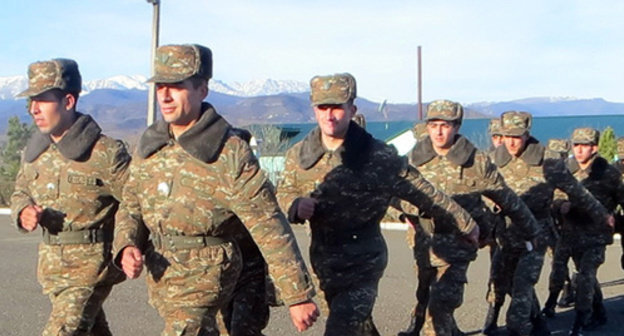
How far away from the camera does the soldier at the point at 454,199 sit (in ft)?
23.2

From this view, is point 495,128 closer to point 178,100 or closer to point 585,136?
point 585,136

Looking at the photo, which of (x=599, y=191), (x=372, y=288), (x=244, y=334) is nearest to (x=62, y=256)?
(x=244, y=334)

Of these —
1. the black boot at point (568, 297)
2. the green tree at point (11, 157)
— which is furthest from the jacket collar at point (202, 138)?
the green tree at point (11, 157)

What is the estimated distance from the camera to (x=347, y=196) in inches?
225

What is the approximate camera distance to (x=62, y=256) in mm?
5574

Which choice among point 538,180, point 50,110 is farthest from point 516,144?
point 50,110

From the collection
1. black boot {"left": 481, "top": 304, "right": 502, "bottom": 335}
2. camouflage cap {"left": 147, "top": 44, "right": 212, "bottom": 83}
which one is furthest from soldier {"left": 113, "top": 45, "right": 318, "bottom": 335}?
black boot {"left": 481, "top": 304, "right": 502, "bottom": 335}

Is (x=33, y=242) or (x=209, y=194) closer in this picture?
(x=209, y=194)

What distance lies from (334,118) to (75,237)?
178cm

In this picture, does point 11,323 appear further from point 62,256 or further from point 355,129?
point 355,129

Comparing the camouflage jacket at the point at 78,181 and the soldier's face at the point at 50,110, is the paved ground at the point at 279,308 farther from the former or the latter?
the soldier's face at the point at 50,110

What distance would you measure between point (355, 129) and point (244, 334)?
58.1 inches

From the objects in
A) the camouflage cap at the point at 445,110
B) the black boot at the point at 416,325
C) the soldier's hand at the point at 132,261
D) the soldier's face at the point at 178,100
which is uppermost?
the soldier's face at the point at 178,100

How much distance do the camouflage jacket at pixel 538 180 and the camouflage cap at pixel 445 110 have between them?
1.38m
